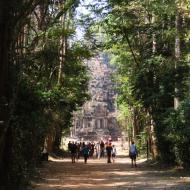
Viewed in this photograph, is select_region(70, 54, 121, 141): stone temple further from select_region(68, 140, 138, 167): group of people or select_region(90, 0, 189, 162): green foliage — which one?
select_region(90, 0, 189, 162): green foliage

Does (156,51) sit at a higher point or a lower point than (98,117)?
lower

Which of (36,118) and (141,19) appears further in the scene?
(141,19)

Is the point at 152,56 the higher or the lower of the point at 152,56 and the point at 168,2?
the lower

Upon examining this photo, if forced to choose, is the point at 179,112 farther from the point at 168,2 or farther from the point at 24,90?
the point at 24,90

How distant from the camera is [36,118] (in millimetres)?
17344

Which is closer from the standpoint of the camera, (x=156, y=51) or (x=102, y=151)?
(x=156, y=51)

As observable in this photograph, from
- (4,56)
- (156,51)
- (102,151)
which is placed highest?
(156,51)

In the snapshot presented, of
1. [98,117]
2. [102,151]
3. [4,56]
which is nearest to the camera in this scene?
[4,56]

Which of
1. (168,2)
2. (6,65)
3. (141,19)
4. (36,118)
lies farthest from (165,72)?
(6,65)

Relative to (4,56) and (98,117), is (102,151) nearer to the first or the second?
(4,56)

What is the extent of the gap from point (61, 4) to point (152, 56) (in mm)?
8006

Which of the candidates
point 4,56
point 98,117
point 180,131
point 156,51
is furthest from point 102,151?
point 98,117

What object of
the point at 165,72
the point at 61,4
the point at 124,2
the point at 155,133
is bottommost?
the point at 155,133

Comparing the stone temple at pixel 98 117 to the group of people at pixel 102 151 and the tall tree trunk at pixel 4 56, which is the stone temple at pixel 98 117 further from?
the tall tree trunk at pixel 4 56
